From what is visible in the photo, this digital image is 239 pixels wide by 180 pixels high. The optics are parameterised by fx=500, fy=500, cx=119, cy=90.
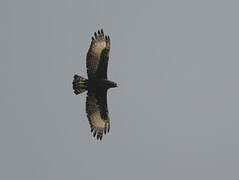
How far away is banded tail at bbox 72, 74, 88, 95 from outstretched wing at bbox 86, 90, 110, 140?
859 mm

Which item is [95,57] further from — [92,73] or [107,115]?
[107,115]

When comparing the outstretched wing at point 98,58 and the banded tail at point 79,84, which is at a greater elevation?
the outstretched wing at point 98,58

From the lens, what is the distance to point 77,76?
24.1 meters

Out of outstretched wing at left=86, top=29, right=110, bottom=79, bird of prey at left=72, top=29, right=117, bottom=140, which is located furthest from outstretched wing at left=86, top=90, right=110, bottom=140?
outstretched wing at left=86, top=29, right=110, bottom=79

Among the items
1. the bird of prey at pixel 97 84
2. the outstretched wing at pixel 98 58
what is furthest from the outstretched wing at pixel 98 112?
the outstretched wing at pixel 98 58

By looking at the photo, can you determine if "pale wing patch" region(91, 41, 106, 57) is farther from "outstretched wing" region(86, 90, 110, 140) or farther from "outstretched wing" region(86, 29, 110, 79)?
"outstretched wing" region(86, 90, 110, 140)

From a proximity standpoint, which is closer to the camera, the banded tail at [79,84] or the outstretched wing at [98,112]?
the banded tail at [79,84]

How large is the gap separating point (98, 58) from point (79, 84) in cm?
160

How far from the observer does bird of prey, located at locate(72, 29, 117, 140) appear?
79.5ft

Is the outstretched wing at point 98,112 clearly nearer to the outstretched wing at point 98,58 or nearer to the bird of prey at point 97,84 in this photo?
the bird of prey at point 97,84

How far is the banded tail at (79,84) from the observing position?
945 inches

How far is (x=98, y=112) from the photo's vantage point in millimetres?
25375

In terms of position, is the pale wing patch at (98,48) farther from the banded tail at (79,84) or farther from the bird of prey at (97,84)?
the banded tail at (79,84)

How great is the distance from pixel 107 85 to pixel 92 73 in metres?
1.19
